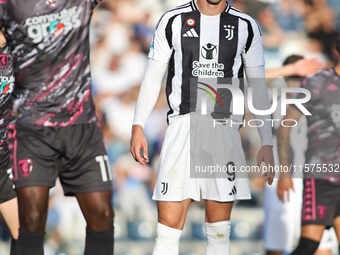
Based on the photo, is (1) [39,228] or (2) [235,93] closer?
(1) [39,228]

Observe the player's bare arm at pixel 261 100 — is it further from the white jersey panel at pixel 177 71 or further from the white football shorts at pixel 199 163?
the white jersey panel at pixel 177 71

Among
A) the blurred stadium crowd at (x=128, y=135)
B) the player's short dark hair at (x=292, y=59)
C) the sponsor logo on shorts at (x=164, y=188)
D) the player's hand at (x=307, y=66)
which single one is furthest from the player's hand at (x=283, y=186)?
the sponsor logo on shorts at (x=164, y=188)

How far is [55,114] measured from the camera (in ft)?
9.43

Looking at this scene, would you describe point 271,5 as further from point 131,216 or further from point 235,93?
point 131,216

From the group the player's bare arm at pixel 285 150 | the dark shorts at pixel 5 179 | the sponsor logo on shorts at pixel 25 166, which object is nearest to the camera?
the sponsor logo on shorts at pixel 25 166

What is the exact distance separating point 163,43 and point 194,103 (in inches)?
18.0

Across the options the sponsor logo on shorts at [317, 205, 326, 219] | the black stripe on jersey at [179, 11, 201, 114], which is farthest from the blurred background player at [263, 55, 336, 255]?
the black stripe on jersey at [179, 11, 201, 114]

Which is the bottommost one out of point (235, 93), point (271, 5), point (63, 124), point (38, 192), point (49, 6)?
point (38, 192)

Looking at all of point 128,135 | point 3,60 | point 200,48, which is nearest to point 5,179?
point 3,60

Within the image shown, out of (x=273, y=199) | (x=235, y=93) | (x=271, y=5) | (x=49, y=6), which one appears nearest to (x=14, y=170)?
(x=49, y=6)

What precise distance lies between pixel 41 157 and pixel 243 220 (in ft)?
8.90

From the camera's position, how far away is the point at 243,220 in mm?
4914

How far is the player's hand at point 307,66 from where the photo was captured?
464cm

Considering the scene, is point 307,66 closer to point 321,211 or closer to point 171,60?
point 321,211
